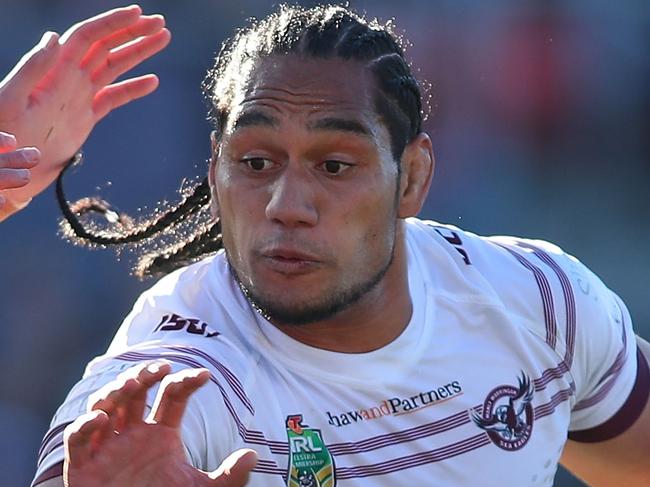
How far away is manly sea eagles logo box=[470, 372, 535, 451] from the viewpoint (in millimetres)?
2615

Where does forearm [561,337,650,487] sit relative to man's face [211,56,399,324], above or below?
below

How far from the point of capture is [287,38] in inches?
101

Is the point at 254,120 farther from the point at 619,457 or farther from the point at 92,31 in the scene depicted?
the point at 619,457

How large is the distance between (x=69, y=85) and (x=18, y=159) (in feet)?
1.57

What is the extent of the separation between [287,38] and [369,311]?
575mm

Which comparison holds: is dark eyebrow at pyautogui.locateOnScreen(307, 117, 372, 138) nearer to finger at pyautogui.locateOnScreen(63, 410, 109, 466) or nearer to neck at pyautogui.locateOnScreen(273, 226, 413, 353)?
neck at pyautogui.locateOnScreen(273, 226, 413, 353)

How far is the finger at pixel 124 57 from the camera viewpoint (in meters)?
2.94

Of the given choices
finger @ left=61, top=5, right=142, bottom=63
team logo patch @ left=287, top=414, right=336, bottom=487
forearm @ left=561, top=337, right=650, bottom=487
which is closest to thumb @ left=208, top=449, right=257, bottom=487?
team logo patch @ left=287, top=414, right=336, bottom=487

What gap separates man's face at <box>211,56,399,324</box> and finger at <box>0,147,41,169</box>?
369 mm

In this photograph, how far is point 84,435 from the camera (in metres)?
1.79

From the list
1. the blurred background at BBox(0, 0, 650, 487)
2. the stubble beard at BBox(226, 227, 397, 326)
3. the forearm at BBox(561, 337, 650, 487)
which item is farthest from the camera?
the blurred background at BBox(0, 0, 650, 487)

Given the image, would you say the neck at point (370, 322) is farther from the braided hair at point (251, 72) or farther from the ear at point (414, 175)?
the braided hair at point (251, 72)

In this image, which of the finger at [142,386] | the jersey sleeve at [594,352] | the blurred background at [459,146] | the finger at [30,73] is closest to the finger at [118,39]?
the finger at [30,73]

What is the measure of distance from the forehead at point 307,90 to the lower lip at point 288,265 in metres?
0.28
